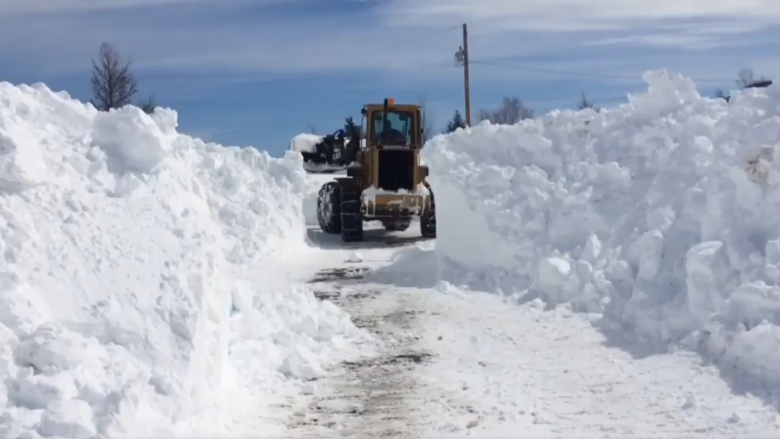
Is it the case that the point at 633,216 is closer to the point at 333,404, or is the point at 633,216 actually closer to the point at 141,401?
the point at 333,404

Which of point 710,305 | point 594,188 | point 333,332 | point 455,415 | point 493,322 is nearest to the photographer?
point 455,415

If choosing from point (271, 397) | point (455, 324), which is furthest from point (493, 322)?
point (271, 397)

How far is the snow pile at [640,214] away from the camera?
21.9 feet

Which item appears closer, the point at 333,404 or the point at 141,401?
the point at 141,401

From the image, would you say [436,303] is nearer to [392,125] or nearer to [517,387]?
[517,387]

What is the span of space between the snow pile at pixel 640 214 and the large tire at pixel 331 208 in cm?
415

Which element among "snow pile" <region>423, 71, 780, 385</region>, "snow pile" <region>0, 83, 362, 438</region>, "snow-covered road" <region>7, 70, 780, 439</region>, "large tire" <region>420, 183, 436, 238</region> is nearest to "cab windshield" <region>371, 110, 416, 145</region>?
"large tire" <region>420, 183, 436, 238</region>

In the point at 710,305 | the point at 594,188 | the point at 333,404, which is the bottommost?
A: the point at 333,404

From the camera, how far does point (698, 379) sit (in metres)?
5.96

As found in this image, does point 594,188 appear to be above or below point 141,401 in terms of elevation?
above

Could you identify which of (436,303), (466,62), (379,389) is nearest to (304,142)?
(466,62)

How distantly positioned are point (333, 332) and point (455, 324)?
1401 millimetres

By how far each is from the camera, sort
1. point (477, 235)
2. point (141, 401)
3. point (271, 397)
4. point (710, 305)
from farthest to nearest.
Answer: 1. point (477, 235)
2. point (710, 305)
3. point (271, 397)
4. point (141, 401)

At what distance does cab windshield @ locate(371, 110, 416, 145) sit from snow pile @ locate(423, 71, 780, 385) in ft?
11.4
